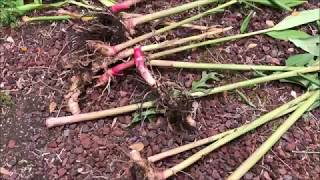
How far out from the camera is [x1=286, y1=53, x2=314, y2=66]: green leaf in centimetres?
225

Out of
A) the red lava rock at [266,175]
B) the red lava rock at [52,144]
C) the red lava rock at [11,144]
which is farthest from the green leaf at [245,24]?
the red lava rock at [11,144]

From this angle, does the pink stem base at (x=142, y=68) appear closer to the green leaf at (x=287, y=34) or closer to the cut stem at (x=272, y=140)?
the cut stem at (x=272, y=140)

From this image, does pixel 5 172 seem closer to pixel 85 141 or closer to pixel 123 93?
pixel 85 141

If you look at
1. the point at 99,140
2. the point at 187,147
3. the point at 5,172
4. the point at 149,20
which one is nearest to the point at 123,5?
the point at 149,20

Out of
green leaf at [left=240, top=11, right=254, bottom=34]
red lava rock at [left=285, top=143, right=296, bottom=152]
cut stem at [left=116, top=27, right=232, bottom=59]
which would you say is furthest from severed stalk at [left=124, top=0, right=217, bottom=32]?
red lava rock at [left=285, top=143, right=296, bottom=152]

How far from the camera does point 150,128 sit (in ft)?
7.00

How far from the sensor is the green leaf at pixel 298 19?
7.85 ft

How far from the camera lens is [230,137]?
2043 mm

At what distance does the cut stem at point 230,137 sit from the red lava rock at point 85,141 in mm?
335

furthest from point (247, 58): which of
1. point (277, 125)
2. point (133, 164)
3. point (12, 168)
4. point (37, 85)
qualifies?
point (12, 168)

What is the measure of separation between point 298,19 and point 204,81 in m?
0.54

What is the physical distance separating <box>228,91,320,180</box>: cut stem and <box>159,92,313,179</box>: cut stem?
3 cm

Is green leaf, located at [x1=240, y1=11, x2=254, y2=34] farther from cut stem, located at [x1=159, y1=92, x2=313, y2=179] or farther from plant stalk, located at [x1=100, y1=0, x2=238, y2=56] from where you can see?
cut stem, located at [x1=159, y1=92, x2=313, y2=179]

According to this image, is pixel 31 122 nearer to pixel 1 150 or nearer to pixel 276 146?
pixel 1 150
